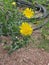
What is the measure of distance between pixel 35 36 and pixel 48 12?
0.95 meters

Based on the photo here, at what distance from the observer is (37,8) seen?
15.4 ft

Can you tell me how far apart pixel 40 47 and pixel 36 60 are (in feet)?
1.22

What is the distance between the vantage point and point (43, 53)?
3191 millimetres

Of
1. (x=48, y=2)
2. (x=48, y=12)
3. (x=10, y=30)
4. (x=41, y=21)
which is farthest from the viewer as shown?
(x=48, y=2)

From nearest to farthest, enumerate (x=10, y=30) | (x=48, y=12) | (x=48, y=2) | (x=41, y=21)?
(x=10, y=30)
(x=41, y=21)
(x=48, y=12)
(x=48, y=2)

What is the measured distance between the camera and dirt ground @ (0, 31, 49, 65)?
2.91m

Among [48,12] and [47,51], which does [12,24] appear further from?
[48,12]

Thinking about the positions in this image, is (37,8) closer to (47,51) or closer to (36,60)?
(47,51)

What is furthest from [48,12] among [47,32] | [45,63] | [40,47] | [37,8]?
[45,63]

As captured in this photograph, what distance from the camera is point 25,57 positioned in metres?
2.99

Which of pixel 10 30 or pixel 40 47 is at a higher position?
pixel 10 30

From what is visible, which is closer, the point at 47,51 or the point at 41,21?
the point at 47,51

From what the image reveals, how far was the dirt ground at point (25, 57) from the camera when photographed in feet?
9.54

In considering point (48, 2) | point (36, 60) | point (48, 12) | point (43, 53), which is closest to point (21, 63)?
point (36, 60)
